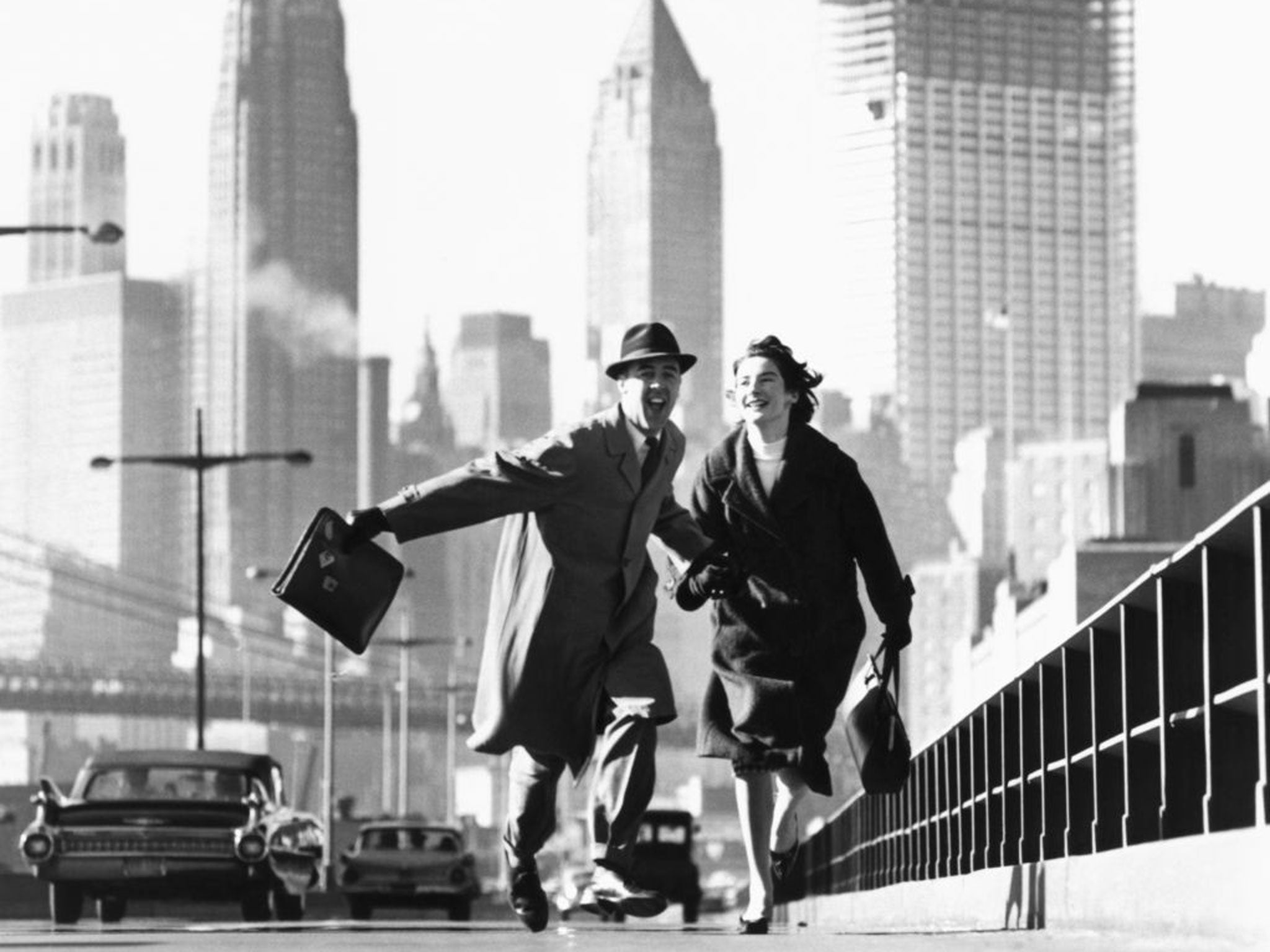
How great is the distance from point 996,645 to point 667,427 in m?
125

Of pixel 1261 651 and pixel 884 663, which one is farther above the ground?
pixel 884 663

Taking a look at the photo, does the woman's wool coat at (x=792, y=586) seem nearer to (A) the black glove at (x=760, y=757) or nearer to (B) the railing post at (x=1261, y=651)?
(A) the black glove at (x=760, y=757)

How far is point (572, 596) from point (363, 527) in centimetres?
85

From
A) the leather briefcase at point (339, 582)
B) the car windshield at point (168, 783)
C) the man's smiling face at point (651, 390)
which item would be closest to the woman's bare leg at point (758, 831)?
the man's smiling face at point (651, 390)

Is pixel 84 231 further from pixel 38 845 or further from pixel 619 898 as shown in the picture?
pixel 619 898

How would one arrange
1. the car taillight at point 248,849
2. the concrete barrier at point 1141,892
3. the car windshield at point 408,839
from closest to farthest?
the concrete barrier at point 1141,892
the car taillight at point 248,849
the car windshield at point 408,839

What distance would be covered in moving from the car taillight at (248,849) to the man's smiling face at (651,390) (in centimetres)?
1035

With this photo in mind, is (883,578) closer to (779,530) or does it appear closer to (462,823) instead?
(779,530)

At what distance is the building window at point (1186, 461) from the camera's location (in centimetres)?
12968

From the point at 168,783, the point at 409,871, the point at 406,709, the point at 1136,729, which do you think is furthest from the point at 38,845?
the point at 406,709

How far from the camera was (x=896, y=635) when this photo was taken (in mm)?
12602

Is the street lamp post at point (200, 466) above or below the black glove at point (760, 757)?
above

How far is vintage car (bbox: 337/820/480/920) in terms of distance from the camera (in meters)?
40.6

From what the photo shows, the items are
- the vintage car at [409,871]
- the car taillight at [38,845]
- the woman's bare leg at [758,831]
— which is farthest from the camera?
the vintage car at [409,871]
